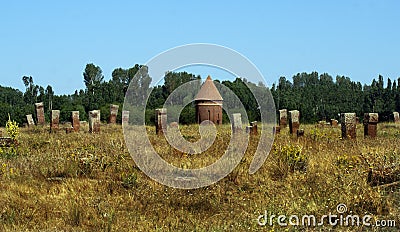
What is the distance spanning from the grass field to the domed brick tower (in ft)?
49.9

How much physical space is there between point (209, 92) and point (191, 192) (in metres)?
19.0

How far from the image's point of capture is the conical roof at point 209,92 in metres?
27.9

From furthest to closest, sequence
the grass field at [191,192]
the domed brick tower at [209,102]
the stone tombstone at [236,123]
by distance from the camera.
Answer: the domed brick tower at [209,102] < the stone tombstone at [236,123] < the grass field at [191,192]

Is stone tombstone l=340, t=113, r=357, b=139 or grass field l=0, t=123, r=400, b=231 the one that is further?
stone tombstone l=340, t=113, r=357, b=139

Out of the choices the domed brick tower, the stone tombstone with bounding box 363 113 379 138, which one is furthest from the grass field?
the domed brick tower

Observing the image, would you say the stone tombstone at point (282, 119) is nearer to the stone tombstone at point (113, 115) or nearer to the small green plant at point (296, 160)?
the stone tombstone at point (113, 115)

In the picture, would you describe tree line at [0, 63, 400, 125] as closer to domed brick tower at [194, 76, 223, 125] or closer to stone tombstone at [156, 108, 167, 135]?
domed brick tower at [194, 76, 223, 125]

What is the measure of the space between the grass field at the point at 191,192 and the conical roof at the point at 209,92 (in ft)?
50.0

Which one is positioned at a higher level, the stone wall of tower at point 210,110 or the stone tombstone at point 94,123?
the stone wall of tower at point 210,110

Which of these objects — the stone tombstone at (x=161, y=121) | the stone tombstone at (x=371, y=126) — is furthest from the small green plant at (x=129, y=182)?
the stone tombstone at (x=371, y=126)

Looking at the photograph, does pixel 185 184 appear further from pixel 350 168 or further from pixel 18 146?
pixel 18 146

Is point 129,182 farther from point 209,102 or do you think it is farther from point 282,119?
point 209,102

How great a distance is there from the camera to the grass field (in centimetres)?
800

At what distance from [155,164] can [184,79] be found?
25.5ft
